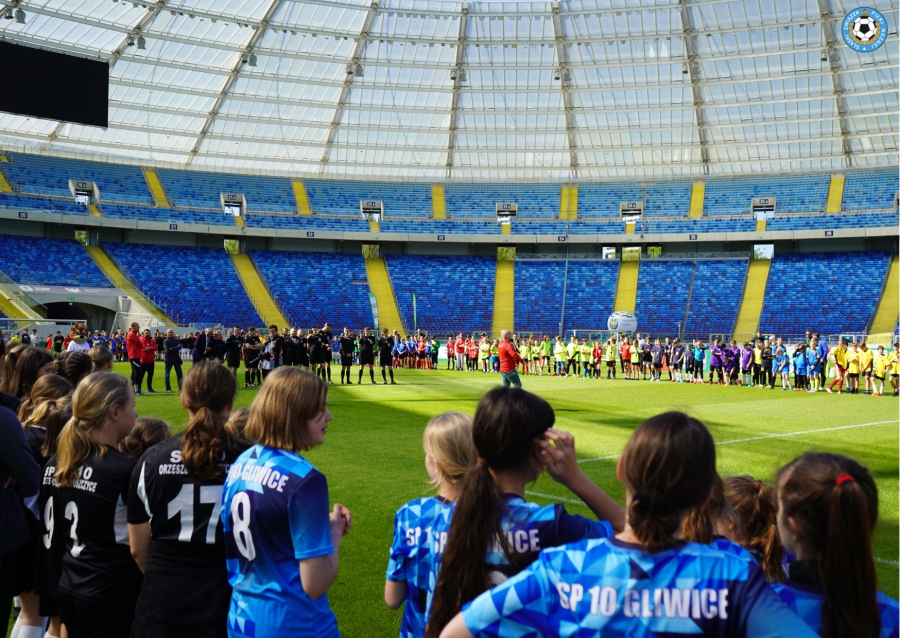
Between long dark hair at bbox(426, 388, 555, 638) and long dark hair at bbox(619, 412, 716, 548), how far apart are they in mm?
457

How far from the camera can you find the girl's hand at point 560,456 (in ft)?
7.80

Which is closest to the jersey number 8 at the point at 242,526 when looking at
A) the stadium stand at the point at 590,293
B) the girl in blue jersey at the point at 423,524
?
the girl in blue jersey at the point at 423,524

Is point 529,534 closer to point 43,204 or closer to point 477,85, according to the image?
point 477,85

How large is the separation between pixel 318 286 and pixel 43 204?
17.5 m

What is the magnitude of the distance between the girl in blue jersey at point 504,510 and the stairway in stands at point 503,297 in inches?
1657

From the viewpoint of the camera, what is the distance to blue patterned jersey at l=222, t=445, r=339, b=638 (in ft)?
8.48

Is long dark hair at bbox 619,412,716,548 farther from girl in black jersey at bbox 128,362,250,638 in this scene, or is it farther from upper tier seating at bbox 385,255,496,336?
upper tier seating at bbox 385,255,496,336

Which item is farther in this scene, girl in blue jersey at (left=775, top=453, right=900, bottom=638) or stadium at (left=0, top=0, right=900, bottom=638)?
stadium at (left=0, top=0, right=900, bottom=638)

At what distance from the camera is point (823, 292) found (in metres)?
44.7

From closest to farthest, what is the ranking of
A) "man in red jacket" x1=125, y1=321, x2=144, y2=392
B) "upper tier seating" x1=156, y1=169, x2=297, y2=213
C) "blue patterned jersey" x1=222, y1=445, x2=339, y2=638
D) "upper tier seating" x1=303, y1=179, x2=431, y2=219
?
1. "blue patterned jersey" x1=222, y1=445, x2=339, y2=638
2. "man in red jacket" x1=125, y1=321, x2=144, y2=392
3. "upper tier seating" x1=156, y1=169, x2=297, y2=213
4. "upper tier seating" x1=303, y1=179, x2=431, y2=219

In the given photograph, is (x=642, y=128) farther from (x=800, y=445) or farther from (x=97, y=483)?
(x=97, y=483)

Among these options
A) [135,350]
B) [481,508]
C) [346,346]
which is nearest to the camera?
[481,508]

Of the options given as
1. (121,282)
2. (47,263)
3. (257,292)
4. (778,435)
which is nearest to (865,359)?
(778,435)

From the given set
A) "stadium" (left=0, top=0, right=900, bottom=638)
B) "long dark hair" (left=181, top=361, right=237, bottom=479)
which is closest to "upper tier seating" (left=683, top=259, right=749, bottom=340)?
"stadium" (left=0, top=0, right=900, bottom=638)
